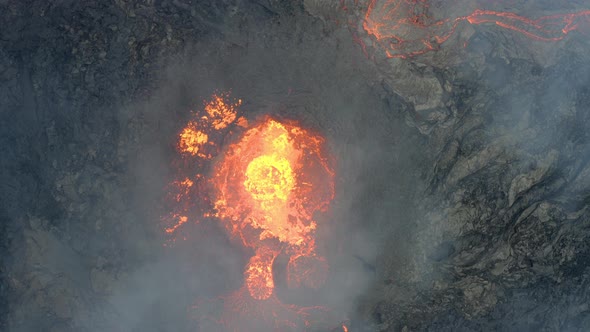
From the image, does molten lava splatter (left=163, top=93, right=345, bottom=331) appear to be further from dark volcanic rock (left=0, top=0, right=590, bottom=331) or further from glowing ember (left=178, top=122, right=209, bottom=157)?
dark volcanic rock (left=0, top=0, right=590, bottom=331)

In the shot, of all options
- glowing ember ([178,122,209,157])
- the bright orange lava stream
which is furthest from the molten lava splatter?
the bright orange lava stream

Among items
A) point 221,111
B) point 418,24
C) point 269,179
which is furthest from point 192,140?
point 418,24

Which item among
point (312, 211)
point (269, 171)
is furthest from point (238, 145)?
point (312, 211)

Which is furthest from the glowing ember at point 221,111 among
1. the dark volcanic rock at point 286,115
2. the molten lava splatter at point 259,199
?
the dark volcanic rock at point 286,115

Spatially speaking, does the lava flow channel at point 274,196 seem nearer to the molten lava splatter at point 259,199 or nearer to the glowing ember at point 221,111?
the molten lava splatter at point 259,199

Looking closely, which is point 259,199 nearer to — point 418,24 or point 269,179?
point 269,179

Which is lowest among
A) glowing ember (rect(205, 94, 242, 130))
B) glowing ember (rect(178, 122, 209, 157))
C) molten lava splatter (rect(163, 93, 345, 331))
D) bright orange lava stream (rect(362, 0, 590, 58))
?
molten lava splatter (rect(163, 93, 345, 331))
